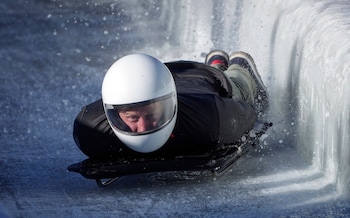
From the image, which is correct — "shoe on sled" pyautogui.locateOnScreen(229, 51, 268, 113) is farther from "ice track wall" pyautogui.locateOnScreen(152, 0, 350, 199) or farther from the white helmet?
the white helmet

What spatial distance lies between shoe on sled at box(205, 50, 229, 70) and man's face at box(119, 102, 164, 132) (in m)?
1.65

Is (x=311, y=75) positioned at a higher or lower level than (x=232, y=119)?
higher

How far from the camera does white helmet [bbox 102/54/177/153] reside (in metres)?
3.43

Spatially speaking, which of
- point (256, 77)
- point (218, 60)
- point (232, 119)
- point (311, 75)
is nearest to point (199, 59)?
point (218, 60)

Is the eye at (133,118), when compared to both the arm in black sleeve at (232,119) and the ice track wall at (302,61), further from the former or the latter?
the ice track wall at (302,61)

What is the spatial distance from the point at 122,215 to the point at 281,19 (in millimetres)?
2233

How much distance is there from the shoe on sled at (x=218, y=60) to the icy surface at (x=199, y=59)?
311 millimetres

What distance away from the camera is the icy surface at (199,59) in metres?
3.41

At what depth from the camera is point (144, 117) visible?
3457 millimetres

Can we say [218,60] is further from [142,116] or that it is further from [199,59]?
[142,116]

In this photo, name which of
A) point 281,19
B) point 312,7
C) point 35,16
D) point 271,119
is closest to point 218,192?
point 271,119

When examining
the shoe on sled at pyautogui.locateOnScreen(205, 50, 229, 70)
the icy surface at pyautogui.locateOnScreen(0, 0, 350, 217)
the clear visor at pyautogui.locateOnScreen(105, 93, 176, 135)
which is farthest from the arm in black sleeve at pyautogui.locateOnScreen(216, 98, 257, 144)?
the shoe on sled at pyautogui.locateOnScreen(205, 50, 229, 70)

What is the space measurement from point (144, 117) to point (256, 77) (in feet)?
5.27

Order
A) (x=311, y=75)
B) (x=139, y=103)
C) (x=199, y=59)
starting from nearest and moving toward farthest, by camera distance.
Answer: (x=139, y=103) < (x=311, y=75) < (x=199, y=59)
